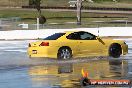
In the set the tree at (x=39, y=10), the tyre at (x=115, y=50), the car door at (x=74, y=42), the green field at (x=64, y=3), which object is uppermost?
the car door at (x=74, y=42)

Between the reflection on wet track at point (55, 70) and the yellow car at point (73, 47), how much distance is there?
0.31 meters

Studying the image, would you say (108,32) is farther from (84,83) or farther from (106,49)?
(84,83)

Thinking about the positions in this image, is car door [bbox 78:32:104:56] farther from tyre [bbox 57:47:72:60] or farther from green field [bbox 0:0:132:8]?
green field [bbox 0:0:132:8]

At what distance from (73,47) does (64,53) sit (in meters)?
0.49

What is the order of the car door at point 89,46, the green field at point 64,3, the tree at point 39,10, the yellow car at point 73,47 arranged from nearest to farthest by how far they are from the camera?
1. the yellow car at point 73,47
2. the car door at point 89,46
3. the tree at point 39,10
4. the green field at point 64,3

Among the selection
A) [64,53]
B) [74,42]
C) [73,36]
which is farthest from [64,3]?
[64,53]

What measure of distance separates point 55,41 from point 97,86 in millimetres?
9457

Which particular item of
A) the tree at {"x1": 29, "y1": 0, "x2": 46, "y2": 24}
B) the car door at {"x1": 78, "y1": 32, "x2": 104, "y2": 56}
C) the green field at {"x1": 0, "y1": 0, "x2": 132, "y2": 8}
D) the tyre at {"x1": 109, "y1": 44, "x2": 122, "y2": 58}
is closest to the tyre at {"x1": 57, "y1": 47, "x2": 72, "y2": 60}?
the car door at {"x1": 78, "y1": 32, "x2": 104, "y2": 56}

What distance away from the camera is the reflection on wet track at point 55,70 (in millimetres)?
14716

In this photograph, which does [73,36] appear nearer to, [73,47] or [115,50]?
[73,47]

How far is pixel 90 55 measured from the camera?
23578 mm

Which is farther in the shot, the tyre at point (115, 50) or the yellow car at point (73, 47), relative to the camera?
the tyre at point (115, 50)

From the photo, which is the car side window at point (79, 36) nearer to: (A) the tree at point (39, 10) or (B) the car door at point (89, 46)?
(B) the car door at point (89, 46)

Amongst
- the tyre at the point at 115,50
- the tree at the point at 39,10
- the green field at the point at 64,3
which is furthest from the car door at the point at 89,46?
the green field at the point at 64,3
